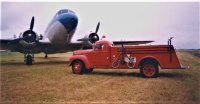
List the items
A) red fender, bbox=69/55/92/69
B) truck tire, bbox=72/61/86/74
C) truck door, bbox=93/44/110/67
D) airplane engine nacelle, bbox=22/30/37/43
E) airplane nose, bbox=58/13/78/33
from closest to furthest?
truck door, bbox=93/44/110/67 → red fender, bbox=69/55/92/69 → truck tire, bbox=72/61/86/74 → airplane engine nacelle, bbox=22/30/37/43 → airplane nose, bbox=58/13/78/33

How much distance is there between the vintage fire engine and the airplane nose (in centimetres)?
806

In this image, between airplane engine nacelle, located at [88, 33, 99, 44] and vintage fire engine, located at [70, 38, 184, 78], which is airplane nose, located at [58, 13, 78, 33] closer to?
airplane engine nacelle, located at [88, 33, 99, 44]

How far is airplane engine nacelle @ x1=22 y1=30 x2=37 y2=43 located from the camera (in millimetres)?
20391

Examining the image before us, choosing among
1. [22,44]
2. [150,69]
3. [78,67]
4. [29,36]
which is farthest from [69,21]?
[150,69]

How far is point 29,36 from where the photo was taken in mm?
20391

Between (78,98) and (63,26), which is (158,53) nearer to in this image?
(78,98)

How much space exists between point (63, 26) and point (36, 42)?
282 centimetres

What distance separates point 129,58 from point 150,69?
4.05ft

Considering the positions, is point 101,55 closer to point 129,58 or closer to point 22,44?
point 129,58

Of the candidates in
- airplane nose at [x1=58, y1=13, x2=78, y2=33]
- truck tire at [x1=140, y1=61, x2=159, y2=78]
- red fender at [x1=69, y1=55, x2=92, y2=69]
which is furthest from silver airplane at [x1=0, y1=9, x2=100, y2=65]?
truck tire at [x1=140, y1=61, x2=159, y2=78]

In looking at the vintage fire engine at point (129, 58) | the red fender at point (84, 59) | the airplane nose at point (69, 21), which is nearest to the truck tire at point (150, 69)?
the vintage fire engine at point (129, 58)

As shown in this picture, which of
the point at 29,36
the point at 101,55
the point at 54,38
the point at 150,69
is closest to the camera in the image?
the point at 150,69

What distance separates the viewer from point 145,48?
11602mm

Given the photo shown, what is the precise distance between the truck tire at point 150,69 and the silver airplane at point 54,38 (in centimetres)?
1103
